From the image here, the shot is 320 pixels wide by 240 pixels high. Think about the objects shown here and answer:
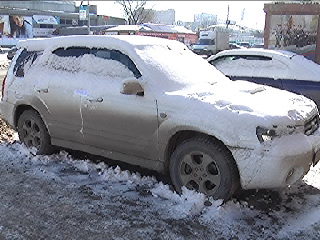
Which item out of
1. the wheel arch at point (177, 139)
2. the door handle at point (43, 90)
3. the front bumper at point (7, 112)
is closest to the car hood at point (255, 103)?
the wheel arch at point (177, 139)

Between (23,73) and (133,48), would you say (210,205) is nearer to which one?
(133,48)

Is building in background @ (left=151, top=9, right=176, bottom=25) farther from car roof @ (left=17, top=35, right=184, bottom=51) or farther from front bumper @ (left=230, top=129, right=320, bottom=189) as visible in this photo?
front bumper @ (left=230, top=129, right=320, bottom=189)

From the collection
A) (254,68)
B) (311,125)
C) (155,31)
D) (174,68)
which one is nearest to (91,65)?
(174,68)

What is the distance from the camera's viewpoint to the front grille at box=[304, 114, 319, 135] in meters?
3.87

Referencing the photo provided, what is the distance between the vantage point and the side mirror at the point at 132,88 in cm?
419

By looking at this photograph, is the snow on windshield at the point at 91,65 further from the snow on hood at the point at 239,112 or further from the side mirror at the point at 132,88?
the snow on hood at the point at 239,112

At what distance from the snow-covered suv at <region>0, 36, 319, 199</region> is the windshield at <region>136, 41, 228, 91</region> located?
2cm

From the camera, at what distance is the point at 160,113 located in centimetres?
407

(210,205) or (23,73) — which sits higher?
(23,73)

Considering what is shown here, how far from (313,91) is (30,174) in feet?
16.2

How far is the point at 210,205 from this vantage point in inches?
150

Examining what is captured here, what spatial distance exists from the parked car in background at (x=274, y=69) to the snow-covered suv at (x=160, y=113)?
2.44 m

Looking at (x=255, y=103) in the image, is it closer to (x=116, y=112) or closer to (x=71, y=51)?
(x=116, y=112)

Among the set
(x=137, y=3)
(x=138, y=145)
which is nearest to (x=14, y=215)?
(x=138, y=145)
